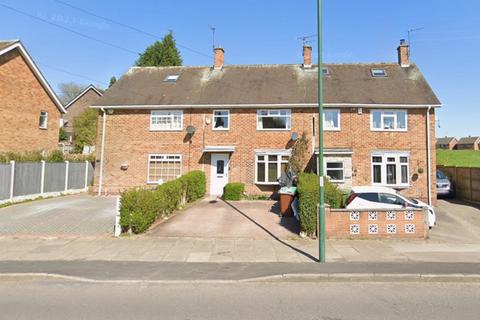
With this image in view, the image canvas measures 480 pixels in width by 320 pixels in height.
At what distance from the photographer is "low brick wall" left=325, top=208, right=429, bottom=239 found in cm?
925

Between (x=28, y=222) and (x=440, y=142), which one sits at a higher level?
(x=440, y=142)

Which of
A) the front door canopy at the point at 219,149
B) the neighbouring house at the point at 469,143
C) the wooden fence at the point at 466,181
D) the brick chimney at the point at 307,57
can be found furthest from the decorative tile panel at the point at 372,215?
the neighbouring house at the point at 469,143

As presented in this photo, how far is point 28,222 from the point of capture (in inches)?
429

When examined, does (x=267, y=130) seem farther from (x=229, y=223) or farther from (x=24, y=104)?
(x=24, y=104)

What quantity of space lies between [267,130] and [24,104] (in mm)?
15648

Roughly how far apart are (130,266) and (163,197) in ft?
13.7

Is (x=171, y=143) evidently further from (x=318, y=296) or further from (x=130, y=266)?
(x=318, y=296)

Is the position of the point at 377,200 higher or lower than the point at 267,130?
lower

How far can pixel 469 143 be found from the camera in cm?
7475

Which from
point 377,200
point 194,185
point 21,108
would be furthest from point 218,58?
point 377,200

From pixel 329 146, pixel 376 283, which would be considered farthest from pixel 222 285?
pixel 329 146

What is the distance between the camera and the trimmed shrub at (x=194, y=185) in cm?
1429

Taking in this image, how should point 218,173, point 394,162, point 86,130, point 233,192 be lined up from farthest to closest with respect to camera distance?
point 86,130
point 218,173
point 394,162
point 233,192

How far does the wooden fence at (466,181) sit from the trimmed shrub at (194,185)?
14.2 meters
